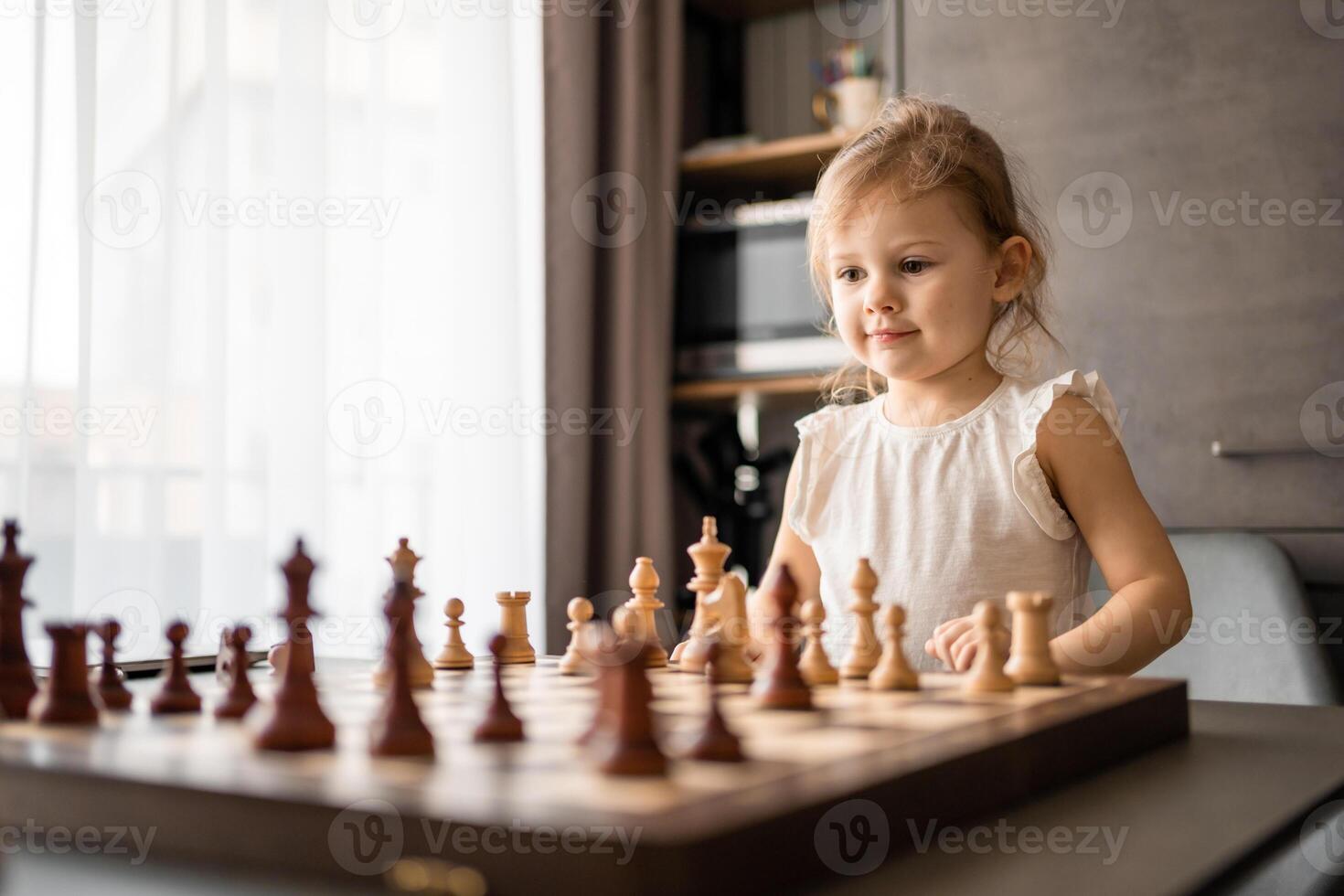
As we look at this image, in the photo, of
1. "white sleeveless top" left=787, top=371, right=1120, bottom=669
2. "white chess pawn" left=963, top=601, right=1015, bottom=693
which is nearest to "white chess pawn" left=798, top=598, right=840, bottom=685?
"white chess pawn" left=963, top=601, right=1015, bottom=693

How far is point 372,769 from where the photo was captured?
0.64 m

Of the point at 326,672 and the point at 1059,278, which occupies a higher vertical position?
the point at 1059,278

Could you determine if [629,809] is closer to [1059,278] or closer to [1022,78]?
[1059,278]

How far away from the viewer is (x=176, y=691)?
2.83 feet

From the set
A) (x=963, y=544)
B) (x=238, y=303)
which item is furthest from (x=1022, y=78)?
(x=238, y=303)

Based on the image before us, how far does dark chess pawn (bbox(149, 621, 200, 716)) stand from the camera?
85 cm

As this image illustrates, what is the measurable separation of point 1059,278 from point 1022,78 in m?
0.41

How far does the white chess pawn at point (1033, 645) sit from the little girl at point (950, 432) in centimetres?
46

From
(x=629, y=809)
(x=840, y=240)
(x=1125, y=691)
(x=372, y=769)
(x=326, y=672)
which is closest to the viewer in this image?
(x=629, y=809)
